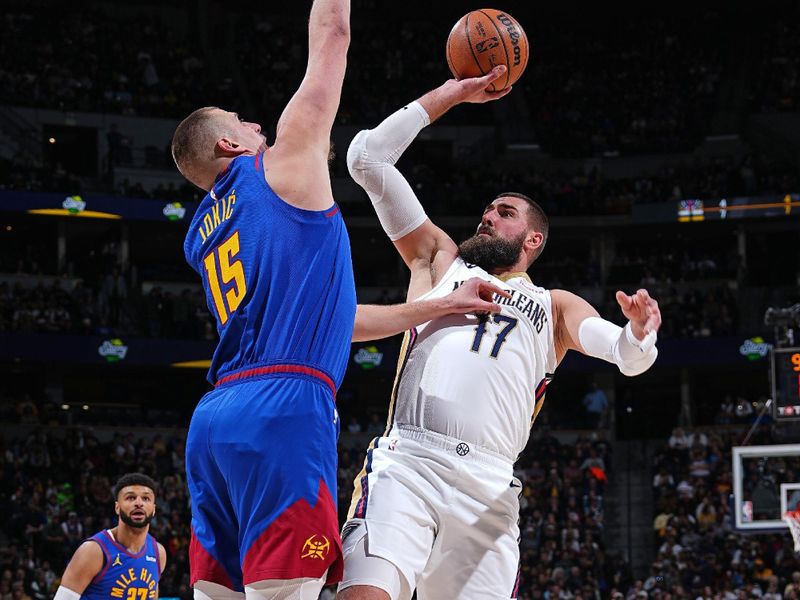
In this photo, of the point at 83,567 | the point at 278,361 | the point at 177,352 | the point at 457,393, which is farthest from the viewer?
the point at 177,352

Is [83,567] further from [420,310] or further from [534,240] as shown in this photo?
[420,310]

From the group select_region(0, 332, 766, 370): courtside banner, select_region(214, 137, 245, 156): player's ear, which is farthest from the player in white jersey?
select_region(0, 332, 766, 370): courtside banner

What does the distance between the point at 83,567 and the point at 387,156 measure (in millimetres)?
4921

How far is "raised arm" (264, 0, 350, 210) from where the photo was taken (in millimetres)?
3953

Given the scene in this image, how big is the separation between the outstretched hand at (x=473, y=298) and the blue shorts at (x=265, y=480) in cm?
127

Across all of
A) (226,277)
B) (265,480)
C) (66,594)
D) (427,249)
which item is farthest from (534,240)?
(66,594)

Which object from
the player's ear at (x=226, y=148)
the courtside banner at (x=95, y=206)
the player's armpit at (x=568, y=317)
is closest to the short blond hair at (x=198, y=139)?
the player's ear at (x=226, y=148)

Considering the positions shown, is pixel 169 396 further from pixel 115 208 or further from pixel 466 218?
pixel 466 218

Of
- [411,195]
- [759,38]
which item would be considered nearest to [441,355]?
[411,195]

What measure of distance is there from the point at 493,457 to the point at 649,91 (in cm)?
3100

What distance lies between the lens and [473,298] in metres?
5.13

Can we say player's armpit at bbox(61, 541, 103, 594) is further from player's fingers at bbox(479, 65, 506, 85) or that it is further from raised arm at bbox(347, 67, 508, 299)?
player's fingers at bbox(479, 65, 506, 85)

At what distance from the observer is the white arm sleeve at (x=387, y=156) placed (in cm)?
550

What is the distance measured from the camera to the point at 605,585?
2164cm
